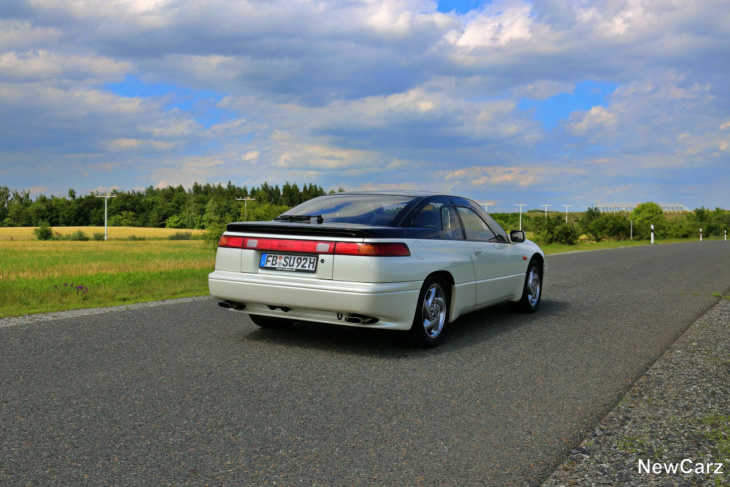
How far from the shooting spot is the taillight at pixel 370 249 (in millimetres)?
5113

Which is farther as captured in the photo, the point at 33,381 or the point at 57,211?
the point at 57,211

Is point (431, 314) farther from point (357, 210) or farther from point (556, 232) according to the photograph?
point (556, 232)

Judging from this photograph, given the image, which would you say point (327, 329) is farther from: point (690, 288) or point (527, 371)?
point (690, 288)

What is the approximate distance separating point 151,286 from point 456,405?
8666mm

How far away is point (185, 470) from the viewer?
2893mm

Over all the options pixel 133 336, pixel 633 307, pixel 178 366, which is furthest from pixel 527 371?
pixel 633 307

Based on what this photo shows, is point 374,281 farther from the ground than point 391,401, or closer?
farther from the ground

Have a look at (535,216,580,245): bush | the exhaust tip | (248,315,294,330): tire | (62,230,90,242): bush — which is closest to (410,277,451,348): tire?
the exhaust tip

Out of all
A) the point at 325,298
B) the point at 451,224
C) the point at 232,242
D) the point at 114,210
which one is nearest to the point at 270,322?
the point at 232,242

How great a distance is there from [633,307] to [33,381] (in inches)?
310

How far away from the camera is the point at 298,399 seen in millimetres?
4070

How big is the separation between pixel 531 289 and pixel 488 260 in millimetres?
1704

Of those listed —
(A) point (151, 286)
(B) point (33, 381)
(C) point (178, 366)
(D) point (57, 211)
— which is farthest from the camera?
(D) point (57, 211)

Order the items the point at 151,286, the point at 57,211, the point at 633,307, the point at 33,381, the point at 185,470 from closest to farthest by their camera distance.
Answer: the point at 185,470
the point at 33,381
the point at 633,307
the point at 151,286
the point at 57,211
